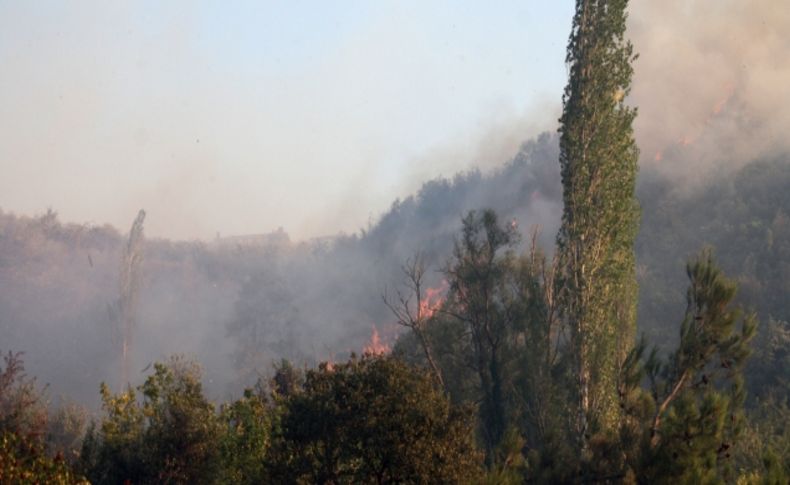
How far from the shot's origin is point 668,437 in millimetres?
20688

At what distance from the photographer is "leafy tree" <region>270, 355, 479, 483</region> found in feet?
74.9

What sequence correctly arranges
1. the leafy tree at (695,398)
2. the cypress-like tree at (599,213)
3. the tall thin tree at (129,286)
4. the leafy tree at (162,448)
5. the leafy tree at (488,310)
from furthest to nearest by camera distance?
the tall thin tree at (129,286) < the leafy tree at (488,310) < the cypress-like tree at (599,213) < the leafy tree at (162,448) < the leafy tree at (695,398)

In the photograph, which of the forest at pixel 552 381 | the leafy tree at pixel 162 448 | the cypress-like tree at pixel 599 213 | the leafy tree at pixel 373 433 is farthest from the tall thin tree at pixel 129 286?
the leafy tree at pixel 373 433

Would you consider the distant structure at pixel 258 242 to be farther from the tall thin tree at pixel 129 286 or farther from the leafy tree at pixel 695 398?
the leafy tree at pixel 695 398

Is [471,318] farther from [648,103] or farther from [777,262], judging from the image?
[648,103]

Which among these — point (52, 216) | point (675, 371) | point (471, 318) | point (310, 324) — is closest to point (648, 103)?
point (310, 324)

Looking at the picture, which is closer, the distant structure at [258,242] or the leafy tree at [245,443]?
the leafy tree at [245,443]

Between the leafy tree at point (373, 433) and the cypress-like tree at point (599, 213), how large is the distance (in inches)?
345

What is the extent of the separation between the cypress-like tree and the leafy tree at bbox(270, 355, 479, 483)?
876 centimetres

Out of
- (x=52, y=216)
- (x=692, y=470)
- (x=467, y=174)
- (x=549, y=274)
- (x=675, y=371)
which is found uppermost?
(x=52, y=216)

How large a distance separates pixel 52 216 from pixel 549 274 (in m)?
155

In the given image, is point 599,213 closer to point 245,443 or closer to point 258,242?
point 245,443

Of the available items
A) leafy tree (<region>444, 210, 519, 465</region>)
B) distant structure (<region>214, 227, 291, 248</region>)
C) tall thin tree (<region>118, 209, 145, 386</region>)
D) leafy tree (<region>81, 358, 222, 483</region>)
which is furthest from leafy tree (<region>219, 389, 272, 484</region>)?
distant structure (<region>214, 227, 291, 248</region>)

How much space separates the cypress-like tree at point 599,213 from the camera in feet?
103
